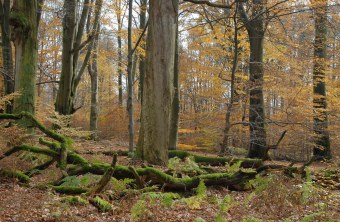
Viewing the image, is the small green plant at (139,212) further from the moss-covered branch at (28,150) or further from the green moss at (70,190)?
the moss-covered branch at (28,150)

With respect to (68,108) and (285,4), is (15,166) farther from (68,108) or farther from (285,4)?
(285,4)

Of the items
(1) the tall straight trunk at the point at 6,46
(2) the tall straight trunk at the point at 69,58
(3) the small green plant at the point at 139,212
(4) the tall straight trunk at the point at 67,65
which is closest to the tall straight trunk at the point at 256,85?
(2) the tall straight trunk at the point at 69,58

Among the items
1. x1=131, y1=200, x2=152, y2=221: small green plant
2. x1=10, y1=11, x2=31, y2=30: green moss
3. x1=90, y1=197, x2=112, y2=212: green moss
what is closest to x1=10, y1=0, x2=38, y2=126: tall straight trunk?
x1=10, y1=11, x2=31, y2=30: green moss

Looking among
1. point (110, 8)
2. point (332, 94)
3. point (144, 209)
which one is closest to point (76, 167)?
point (144, 209)

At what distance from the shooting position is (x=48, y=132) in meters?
6.89

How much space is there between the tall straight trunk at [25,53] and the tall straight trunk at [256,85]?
22.0 ft

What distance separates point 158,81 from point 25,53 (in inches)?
155

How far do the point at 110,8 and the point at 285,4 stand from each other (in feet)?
28.5

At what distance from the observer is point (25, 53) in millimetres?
9445

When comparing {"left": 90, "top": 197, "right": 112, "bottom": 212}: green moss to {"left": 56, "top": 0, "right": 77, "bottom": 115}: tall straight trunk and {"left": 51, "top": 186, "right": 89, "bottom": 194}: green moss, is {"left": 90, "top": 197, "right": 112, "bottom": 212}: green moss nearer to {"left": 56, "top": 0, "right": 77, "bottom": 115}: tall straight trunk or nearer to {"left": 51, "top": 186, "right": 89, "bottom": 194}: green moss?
{"left": 51, "top": 186, "right": 89, "bottom": 194}: green moss

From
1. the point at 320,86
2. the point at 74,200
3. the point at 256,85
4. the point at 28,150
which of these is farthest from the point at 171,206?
the point at 320,86

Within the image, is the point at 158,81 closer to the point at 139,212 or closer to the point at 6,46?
the point at 139,212

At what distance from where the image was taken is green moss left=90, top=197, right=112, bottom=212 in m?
4.71

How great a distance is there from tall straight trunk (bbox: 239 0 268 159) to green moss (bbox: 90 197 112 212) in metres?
7.55
